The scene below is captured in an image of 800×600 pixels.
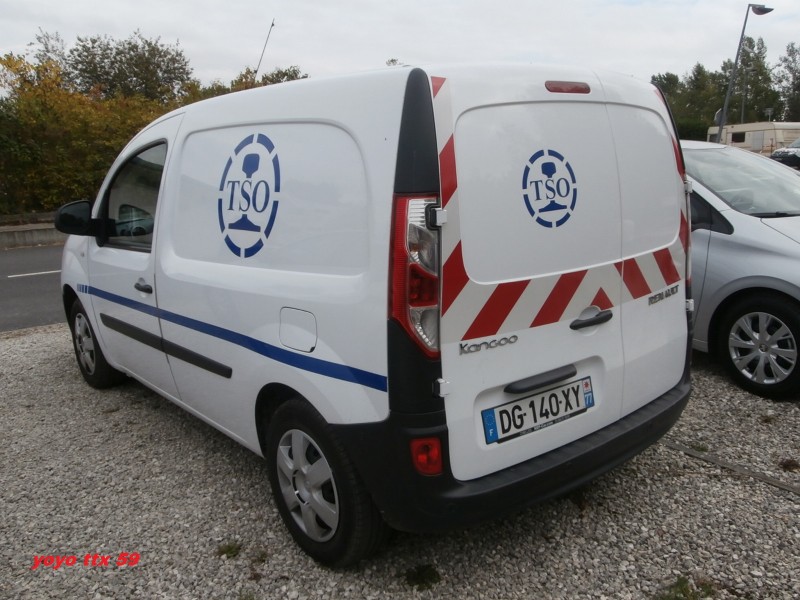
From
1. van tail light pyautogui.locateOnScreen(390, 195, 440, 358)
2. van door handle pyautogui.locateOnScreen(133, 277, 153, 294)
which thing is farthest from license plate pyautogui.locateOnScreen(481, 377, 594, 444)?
van door handle pyautogui.locateOnScreen(133, 277, 153, 294)

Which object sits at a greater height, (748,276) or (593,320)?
(593,320)

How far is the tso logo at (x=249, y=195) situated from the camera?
2449mm

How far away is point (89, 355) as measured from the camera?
4504 millimetres

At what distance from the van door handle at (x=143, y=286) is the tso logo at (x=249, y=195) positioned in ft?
2.55

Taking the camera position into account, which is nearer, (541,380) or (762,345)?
(541,380)

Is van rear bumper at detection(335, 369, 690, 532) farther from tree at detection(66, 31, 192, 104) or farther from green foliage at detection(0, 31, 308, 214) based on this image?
tree at detection(66, 31, 192, 104)

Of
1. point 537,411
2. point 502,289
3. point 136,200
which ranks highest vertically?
point 136,200

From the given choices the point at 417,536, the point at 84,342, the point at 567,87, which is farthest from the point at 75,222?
the point at 567,87

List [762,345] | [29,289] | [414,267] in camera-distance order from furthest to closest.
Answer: [29,289]
[762,345]
[414,267]

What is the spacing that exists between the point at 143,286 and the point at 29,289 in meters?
6.69

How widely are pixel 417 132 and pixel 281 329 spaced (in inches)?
36.4

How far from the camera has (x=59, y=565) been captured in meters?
2.59

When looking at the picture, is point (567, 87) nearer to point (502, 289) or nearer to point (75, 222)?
point (502, 289)

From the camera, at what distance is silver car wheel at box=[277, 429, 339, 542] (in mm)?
2377
